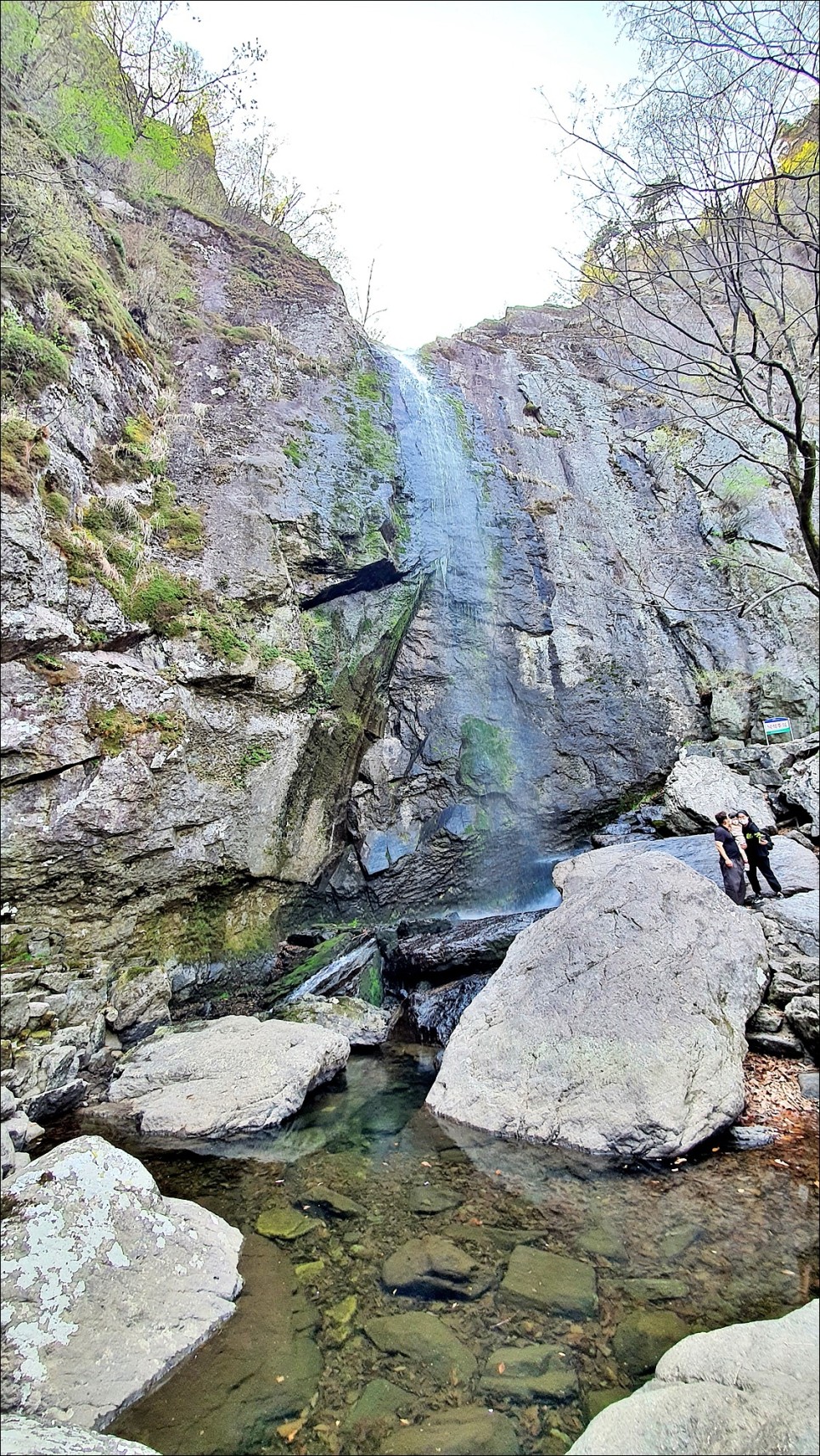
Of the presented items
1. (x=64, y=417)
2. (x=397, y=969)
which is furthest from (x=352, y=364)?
(x=397, y=969)

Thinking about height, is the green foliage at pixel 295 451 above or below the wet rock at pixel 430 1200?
above

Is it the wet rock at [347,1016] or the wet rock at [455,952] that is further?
the wet rock at [455,952]

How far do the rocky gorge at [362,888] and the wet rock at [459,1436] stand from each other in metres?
0.02

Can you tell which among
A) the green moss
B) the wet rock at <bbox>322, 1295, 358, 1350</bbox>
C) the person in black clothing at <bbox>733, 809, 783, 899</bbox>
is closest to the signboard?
the person in black clothing at <bbox>733, 809, 783, 899</bbox>

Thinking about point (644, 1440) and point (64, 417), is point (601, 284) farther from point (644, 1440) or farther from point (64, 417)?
point (644, 1440)

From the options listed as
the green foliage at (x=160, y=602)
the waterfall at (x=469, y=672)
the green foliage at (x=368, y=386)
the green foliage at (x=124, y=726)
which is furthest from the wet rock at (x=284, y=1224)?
the green foliage at (x=368, y=386)

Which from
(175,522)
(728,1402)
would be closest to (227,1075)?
(728,1402)

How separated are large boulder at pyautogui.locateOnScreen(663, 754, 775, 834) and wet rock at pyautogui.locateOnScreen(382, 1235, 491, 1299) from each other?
7856mm

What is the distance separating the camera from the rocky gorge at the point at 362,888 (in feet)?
10.6

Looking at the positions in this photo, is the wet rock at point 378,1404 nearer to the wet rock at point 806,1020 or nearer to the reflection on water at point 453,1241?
the reflection on water at point 453,1241

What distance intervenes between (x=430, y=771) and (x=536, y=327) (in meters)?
15.8

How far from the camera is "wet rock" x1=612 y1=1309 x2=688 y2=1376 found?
3.04m

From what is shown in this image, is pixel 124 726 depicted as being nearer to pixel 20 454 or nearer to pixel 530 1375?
pixel 20 454

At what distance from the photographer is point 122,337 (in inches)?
372
